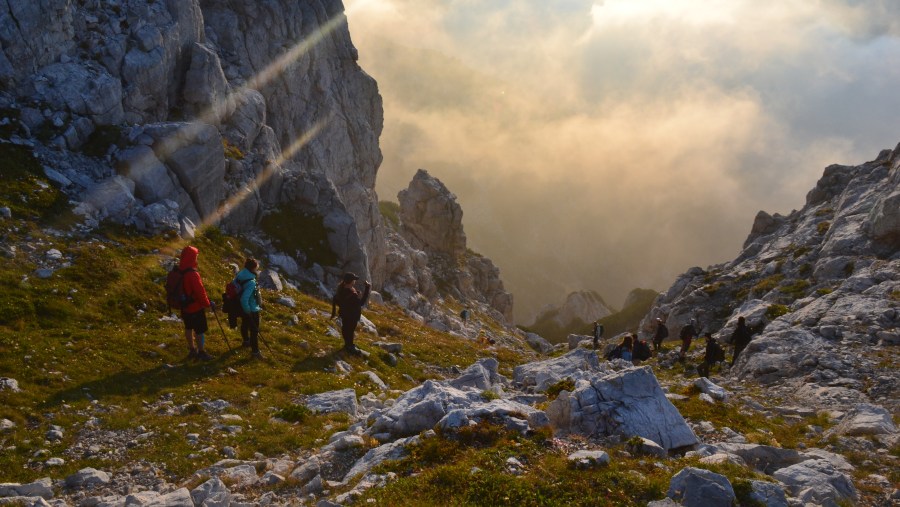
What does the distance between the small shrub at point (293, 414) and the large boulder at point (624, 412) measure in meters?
7.28

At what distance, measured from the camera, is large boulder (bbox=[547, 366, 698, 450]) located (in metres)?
14.1

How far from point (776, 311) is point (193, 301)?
4203 cm

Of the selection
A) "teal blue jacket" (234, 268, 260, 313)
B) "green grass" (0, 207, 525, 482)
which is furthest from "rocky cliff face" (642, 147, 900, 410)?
"teal blue jacket" (234, 268, 260, 313)

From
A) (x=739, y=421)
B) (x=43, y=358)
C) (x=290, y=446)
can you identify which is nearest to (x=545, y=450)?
(x=290, y=446)

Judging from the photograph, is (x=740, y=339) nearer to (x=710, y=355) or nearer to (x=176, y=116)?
(x=710, y=355)

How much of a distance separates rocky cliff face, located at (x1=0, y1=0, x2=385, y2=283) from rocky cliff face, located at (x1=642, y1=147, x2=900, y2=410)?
34.7 m

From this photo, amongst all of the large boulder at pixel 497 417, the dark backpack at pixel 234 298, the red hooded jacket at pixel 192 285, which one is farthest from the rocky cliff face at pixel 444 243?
the large boulder at pixel 497 417

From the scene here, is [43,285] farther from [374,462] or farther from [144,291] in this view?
[374,462]

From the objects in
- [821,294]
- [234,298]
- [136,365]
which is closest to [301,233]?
[234,298]

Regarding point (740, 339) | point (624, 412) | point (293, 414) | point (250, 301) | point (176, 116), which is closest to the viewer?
point (624, 412)

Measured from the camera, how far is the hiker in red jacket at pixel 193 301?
751 inches

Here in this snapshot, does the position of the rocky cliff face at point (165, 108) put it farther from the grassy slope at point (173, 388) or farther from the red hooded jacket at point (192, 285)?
the red hooded jacket at point (192, 285)

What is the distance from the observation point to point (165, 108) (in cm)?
4359

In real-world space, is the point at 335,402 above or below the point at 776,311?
→ below
